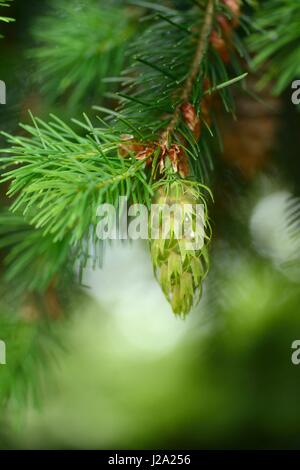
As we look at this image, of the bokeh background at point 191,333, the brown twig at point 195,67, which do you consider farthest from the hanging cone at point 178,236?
the bokeh background at point 191,333

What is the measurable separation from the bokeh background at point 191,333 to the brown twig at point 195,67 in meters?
0.09

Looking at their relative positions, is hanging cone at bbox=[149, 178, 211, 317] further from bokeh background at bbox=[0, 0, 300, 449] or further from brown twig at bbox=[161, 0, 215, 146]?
bokeh background at bbox=[0, 0, 300, 449]

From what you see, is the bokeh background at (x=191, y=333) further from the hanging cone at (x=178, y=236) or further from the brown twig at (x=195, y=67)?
the hanging cone at (x=178, y=236)

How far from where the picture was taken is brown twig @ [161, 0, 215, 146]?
0.33 meters

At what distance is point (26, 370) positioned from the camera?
544 mm

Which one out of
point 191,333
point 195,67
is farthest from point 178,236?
point 191,333

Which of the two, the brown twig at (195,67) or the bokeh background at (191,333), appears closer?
the brown twig at (195,67)

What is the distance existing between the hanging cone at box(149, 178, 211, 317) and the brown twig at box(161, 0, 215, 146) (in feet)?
0.14

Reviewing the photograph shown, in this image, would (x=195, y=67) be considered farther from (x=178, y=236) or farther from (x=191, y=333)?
(x=191, y=333)

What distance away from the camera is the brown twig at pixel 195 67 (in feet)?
1.09

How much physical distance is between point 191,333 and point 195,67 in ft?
1.53

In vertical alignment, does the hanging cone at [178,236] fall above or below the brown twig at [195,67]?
below

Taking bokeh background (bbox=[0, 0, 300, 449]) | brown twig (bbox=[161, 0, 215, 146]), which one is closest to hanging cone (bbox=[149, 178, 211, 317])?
brown twig (bbox=[161, 0, 215, 146])

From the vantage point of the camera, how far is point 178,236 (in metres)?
0.29
